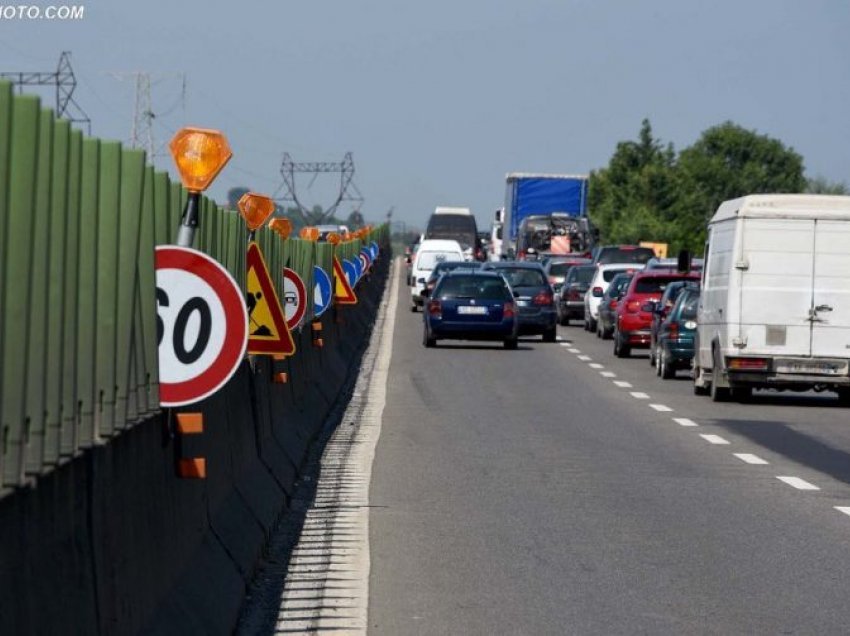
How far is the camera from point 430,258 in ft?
224

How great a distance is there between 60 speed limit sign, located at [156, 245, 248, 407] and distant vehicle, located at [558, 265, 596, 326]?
4676 cm

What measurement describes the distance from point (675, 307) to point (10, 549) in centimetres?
2686

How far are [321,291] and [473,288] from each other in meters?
15.1

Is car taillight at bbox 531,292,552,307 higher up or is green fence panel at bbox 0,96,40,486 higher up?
green fence panel at bbox 0,96,40,486

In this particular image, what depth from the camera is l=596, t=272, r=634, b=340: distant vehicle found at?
142 ft

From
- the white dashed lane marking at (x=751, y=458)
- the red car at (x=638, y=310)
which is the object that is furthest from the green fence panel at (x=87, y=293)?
the red car at (x=638, y=310)

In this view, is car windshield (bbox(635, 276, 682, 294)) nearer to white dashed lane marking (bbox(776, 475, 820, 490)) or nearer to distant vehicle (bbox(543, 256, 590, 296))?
white dashed lane marking (bbox(776, 475, 820, 490))

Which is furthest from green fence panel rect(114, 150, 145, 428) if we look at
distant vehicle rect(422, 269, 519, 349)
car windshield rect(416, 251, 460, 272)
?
car windshield rect(416, 251, 460, 272)

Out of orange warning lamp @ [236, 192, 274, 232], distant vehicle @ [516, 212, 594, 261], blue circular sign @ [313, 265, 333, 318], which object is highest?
distant vehicle @ [516, 212, 594, 261]

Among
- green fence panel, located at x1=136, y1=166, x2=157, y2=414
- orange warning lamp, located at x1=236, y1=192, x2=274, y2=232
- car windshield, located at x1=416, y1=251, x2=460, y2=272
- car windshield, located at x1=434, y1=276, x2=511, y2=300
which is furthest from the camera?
car windshield, located at x1=416, y1=251, x2=460, y2=272

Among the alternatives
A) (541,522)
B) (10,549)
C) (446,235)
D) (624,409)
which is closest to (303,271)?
(624,409)

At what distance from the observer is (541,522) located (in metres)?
13.1

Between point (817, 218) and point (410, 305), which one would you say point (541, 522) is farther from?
point (410, 305)

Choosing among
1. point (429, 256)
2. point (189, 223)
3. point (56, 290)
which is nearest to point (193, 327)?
point (189, 223)
